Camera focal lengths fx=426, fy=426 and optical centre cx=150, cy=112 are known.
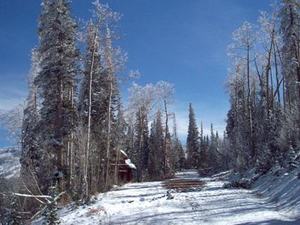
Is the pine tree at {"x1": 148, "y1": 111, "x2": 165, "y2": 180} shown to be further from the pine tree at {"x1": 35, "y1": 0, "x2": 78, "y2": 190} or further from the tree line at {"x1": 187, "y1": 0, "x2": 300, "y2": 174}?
the pine tree at {"x1": 35, "y1": 0, "x2": 78, "y2": 190}

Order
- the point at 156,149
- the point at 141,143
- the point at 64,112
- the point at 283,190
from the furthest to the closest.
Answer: the point at 156,149, the point at 141,143, the point at 64,112, the point at 283,190

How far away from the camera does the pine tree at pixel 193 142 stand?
278ft

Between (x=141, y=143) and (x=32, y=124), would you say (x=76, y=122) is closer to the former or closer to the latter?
(x=32, y=124)

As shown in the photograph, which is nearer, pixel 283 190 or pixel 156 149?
pixel 283 190

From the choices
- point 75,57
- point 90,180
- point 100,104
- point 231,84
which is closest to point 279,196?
point 90,180

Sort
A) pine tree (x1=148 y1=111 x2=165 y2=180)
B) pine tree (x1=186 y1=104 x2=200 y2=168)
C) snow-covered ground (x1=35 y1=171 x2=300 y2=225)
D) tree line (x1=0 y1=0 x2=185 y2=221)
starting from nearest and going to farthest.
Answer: snow-covered ground (x1=35 y1=171 x2=300 y2=225)
tree line (x1=0 y1=0 x2=185 y2=221)
pine tree (x1=148 y1=111 x2=165 y2=180)
pine tree (x1=186 y1=104 x2=200 y2=168)

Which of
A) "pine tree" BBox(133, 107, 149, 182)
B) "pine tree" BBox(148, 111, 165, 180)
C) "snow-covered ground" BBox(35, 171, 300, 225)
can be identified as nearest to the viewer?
"snow-covered ground" BBox(35, 171, 300, 225)

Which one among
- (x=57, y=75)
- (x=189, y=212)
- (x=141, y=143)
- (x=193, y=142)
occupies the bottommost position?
(x=189, y=212)

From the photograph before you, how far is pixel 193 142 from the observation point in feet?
278

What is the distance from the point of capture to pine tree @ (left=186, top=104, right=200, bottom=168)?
8481 centimetres

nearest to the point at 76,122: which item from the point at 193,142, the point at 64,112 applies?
the point at 64,112

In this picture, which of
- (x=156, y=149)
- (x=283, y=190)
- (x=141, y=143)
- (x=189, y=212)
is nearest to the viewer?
(x=189, y=212)

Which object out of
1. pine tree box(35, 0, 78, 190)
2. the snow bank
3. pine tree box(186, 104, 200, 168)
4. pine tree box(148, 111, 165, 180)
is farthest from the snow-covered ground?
pine tree box(186, 104, 200, 168)

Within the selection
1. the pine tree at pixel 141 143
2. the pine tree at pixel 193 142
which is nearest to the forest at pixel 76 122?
the pine tree at pixel 141 143
